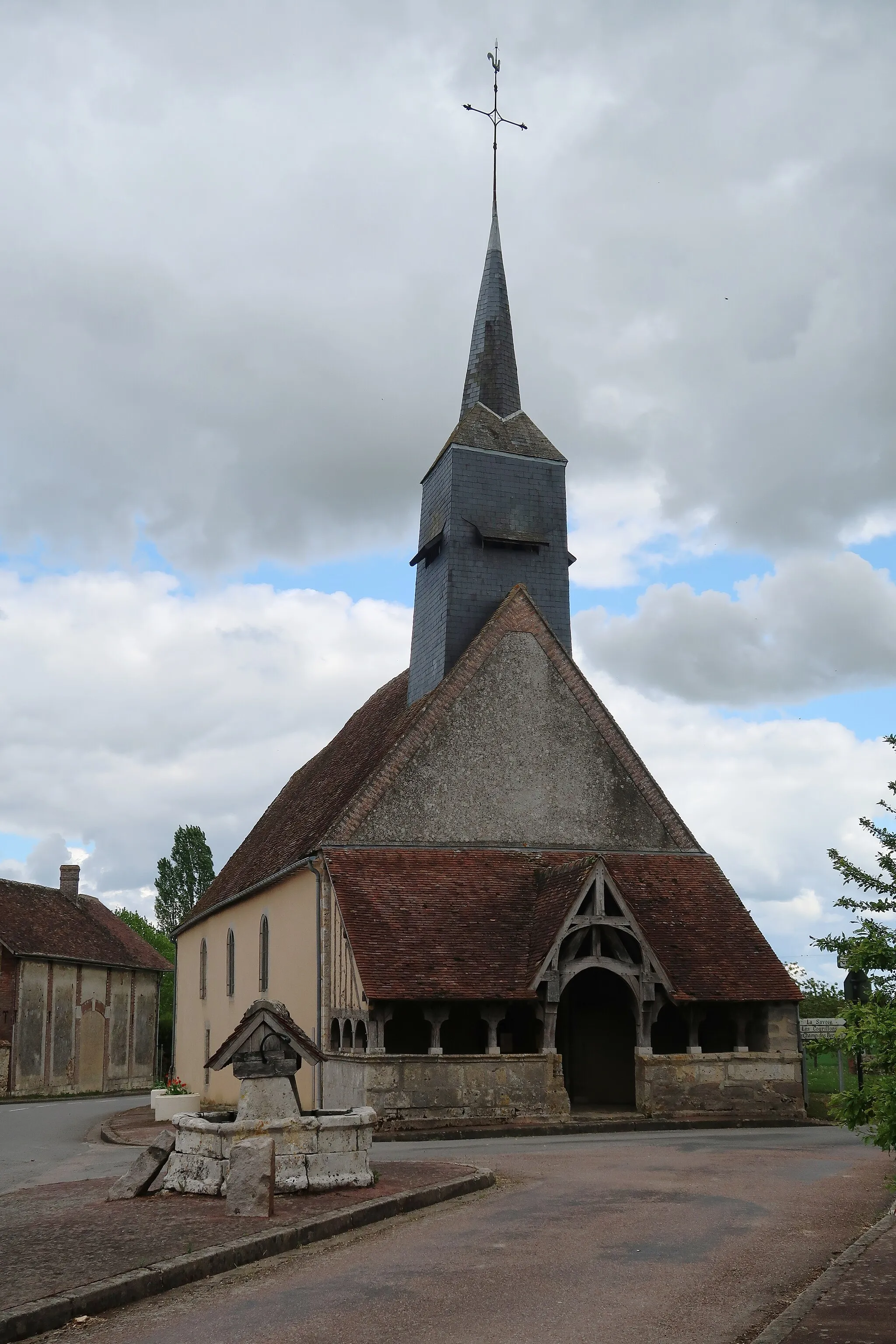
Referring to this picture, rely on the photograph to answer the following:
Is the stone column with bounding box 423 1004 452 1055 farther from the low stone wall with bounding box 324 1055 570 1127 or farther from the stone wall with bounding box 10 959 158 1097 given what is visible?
the stone wall with bounding box 10 959 158 1097

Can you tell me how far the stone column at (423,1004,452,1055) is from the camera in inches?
693

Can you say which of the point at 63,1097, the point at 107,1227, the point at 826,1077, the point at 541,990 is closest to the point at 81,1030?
the point at 63,1097

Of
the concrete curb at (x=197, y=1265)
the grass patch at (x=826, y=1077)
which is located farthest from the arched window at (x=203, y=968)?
the concrete curb at (x=197, y=1265)

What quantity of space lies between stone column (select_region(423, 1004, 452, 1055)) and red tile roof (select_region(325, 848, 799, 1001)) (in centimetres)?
42

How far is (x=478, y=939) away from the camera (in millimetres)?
18672

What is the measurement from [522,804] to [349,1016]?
15.5 feet

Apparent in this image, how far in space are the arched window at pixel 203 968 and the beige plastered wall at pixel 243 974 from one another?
0.53 ft

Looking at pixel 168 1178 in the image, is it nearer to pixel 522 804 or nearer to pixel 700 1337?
pixel 700 1337

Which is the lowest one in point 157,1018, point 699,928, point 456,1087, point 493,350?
point 157,1018

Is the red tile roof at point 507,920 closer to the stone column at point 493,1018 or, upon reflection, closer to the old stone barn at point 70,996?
the stone column at point 493,1018

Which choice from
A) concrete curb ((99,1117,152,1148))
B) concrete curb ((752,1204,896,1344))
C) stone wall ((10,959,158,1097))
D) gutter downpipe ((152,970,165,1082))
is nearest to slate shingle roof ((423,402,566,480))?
concrete curb ((99,1117,152,1148))

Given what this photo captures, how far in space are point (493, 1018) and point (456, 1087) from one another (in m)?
1.15

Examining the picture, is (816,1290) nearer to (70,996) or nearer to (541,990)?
(541,990)

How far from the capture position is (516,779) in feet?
69.3
